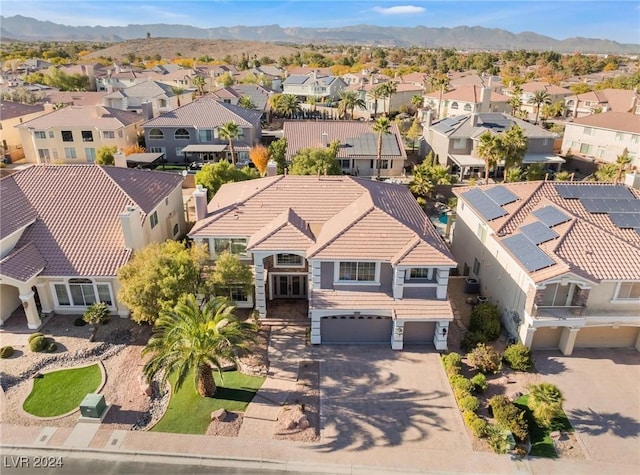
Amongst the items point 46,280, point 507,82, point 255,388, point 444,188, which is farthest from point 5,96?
point 507,82

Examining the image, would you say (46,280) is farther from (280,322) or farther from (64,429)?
(280,322)

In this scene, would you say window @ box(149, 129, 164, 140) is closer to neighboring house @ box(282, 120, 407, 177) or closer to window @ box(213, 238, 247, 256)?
neighboring house @ box(282, 120, 407, 177)

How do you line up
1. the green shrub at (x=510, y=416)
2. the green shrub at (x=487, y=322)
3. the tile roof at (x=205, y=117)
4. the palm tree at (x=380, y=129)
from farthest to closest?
the tile roof at (x=205, y=117) < the palm tree at (x=380, y=129) < the green shrub at (x=487, y=322) < the green shrub at (x=510, y=416)

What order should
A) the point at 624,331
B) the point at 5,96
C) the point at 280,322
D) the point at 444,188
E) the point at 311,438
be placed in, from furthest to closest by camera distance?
the point at 5,96, the point at 444,188, the point at 280,322, the point at 624,331, the point at 311,438

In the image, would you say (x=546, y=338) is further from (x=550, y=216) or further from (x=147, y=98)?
(x=147, y=98)

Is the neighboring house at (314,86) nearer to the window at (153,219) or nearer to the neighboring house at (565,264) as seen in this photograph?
the window at (153,219)

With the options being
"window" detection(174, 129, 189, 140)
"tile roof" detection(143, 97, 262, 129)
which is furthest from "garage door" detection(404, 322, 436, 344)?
"window" detection(174, 129, 189, 140)

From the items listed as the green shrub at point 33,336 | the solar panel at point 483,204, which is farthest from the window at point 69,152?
the solar panel at point 483,204
